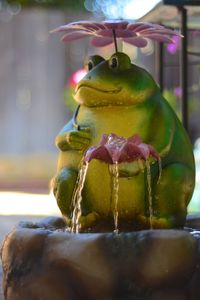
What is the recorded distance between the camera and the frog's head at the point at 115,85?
249 cm

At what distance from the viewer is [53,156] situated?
8.70 metres

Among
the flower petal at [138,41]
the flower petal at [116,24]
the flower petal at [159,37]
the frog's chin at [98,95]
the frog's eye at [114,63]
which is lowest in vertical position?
the frog's chin at [98,95]

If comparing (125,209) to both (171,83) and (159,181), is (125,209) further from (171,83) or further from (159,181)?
(171,83)

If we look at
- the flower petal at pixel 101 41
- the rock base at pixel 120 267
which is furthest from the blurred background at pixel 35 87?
the rock base at pixel 120 267

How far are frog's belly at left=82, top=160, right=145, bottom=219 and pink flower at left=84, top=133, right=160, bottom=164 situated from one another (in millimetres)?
102

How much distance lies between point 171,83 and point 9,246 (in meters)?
5.19

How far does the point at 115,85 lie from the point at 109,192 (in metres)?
0.39

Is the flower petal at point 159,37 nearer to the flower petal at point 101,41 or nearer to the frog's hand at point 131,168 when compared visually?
the flower petal at point 101,41

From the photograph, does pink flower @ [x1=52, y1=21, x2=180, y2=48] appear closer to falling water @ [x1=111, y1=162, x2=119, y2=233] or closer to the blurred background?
falling water @ [x1=111, y1=162, x2=119, y2=233]

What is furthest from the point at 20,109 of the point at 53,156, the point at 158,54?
the point at 158,54

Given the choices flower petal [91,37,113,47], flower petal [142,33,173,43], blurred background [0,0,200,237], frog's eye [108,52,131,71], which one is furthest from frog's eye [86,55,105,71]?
blurred background [0,0,200,237]

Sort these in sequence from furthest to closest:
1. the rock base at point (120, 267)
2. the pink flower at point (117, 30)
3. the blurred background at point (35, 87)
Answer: the blurred background at point (35, 87)
the pink flower at point (117, 30)
the rock base at point (120, 267)

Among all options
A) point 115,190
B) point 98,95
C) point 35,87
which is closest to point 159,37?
point 98,95

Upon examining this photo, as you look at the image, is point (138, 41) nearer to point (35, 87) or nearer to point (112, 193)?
point (112, 193)
